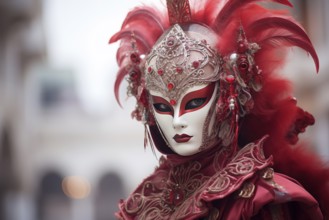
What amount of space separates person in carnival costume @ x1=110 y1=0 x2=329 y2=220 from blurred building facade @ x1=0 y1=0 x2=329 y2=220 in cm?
1092

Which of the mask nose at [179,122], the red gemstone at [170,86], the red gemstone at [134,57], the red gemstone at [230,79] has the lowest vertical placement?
the mask nose at [179,122]

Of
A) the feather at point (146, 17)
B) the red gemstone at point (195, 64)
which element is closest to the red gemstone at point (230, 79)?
the red gemstone at point (195, 64)

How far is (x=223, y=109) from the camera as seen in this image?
228 cm

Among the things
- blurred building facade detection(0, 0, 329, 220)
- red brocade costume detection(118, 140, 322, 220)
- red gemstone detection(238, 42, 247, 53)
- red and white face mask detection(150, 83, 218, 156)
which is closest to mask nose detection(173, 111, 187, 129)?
red and white face mask detection(150, 83, 218, 156)

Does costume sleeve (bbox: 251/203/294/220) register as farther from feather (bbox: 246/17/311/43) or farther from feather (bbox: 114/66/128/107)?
feather (bbox: 114/66/128/107)

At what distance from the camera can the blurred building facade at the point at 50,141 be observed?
14039mm

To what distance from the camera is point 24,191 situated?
48.0 feet

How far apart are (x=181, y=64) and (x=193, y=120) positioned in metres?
0.19

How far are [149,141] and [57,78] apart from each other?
20.8 metres

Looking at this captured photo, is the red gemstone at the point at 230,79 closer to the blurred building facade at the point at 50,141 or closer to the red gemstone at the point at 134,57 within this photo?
the red gemstone at the point at 134,57

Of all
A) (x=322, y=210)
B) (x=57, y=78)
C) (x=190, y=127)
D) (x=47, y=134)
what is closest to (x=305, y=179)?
(x=322, y=210)

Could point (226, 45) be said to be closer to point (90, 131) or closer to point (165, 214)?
point (165, 214)

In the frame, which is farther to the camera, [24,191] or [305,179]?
[24,191]

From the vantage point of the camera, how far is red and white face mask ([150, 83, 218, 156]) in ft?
7.50
